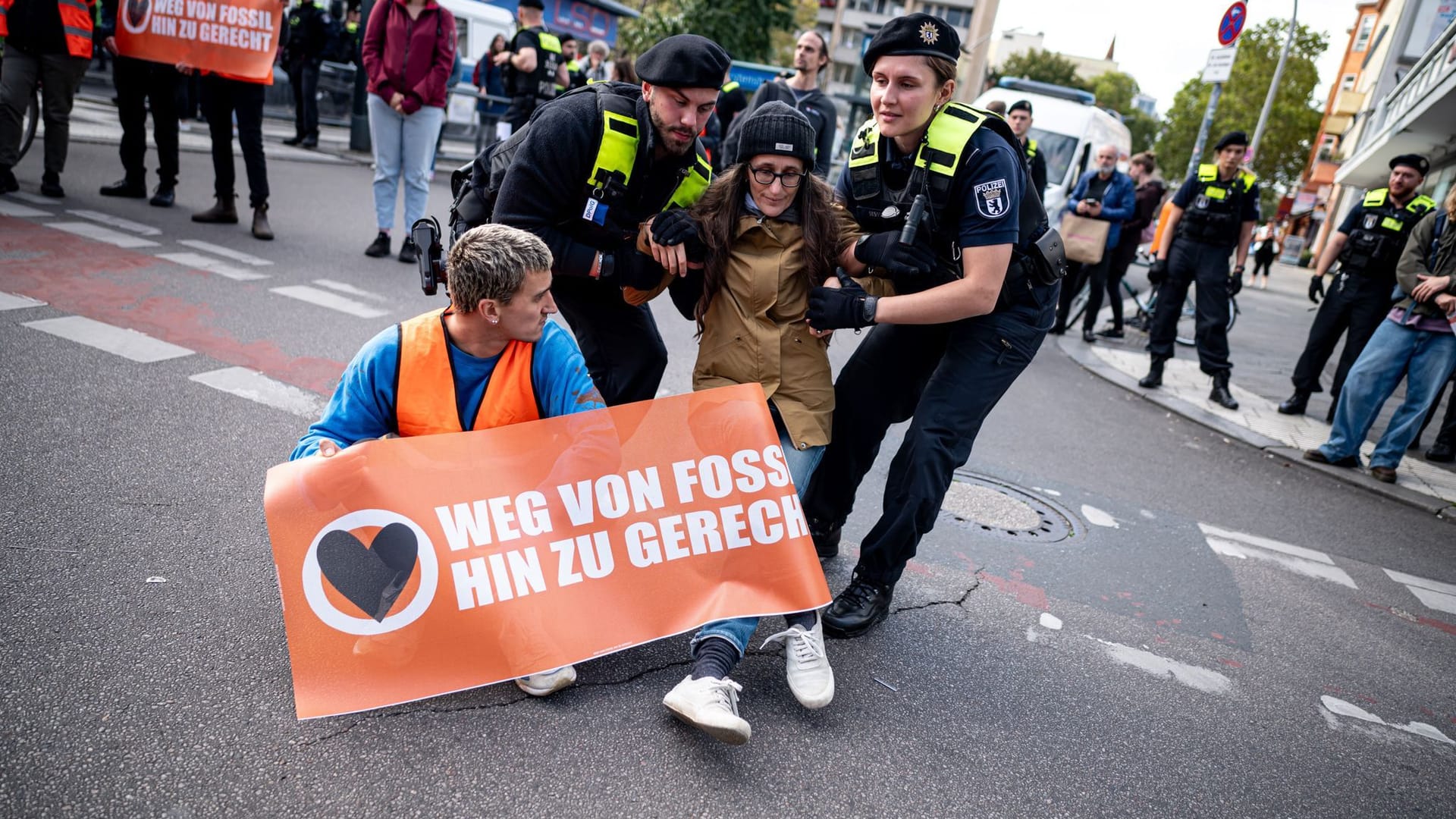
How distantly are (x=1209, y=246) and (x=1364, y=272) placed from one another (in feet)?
3.42

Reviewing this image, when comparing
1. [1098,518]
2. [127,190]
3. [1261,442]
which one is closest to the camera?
[1098,518]

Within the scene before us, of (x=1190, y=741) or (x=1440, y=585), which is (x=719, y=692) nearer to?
(x=1190, y=741)

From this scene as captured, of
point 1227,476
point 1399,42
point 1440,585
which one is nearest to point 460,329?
point 1440,585

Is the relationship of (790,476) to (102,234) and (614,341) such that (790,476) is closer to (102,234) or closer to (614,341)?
(614,341)

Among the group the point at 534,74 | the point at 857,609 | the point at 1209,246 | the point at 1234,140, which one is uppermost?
the point at 1234,140

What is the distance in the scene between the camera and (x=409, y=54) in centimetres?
671

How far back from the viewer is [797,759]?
7.62 feet

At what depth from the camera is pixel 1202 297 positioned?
23.2ft

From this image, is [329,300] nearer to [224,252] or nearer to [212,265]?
[212,265]

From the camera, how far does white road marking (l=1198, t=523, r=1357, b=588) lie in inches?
169

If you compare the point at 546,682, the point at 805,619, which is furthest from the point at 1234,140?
the point at 546,682

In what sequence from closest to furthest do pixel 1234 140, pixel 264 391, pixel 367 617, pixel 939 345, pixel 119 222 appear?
1. pixel 367 617
2. pixel 939 345
3. pixel 264 391
4. pixel 119 222
5. pixel 1234 140

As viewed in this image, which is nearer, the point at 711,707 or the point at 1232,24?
the point at 711,707

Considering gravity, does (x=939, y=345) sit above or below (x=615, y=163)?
below
